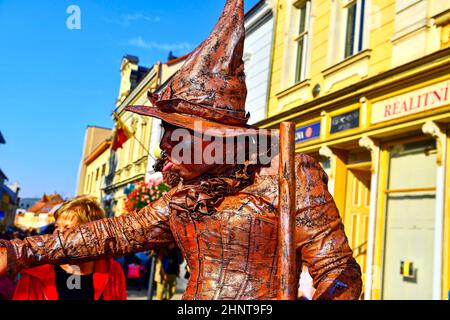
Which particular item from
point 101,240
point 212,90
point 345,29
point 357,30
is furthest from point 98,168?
point 212,90

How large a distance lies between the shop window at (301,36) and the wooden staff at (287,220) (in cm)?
799

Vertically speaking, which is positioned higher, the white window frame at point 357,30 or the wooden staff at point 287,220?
the white window frame at point 357,30

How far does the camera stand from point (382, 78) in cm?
634

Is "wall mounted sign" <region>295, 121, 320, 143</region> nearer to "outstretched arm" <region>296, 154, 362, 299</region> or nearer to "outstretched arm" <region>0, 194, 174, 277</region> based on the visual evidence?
"outstretched arm" <region>0, 194, 174, 277</region>

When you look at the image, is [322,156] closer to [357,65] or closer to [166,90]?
[357,65]

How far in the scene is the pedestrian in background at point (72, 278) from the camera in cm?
285

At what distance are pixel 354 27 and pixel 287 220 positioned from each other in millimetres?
7203

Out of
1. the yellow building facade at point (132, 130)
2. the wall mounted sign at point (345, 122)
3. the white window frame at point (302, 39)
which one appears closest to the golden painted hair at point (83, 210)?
the wall mounted sign at point (345, 122)

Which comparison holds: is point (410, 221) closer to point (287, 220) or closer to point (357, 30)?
point (357, 30)

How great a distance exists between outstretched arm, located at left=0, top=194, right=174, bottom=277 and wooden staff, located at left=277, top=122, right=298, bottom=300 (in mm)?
575

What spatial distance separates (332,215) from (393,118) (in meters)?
5.19

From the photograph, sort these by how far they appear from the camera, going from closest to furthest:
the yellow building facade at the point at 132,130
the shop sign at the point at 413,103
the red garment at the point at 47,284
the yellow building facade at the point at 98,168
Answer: the red garment at the point at 47,284 < the shop sign at the point at 413,103 < the yellow building facade at the point at 132,130 < the yellow building facade at the point at 98,168

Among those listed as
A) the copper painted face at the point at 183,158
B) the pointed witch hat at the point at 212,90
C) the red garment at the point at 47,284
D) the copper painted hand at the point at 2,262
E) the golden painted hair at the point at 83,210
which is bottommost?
the red garment at the point at 47,284

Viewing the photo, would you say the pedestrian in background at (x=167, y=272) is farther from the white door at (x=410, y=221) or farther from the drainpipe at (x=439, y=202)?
the drainpipe at (x=439, y=202)
